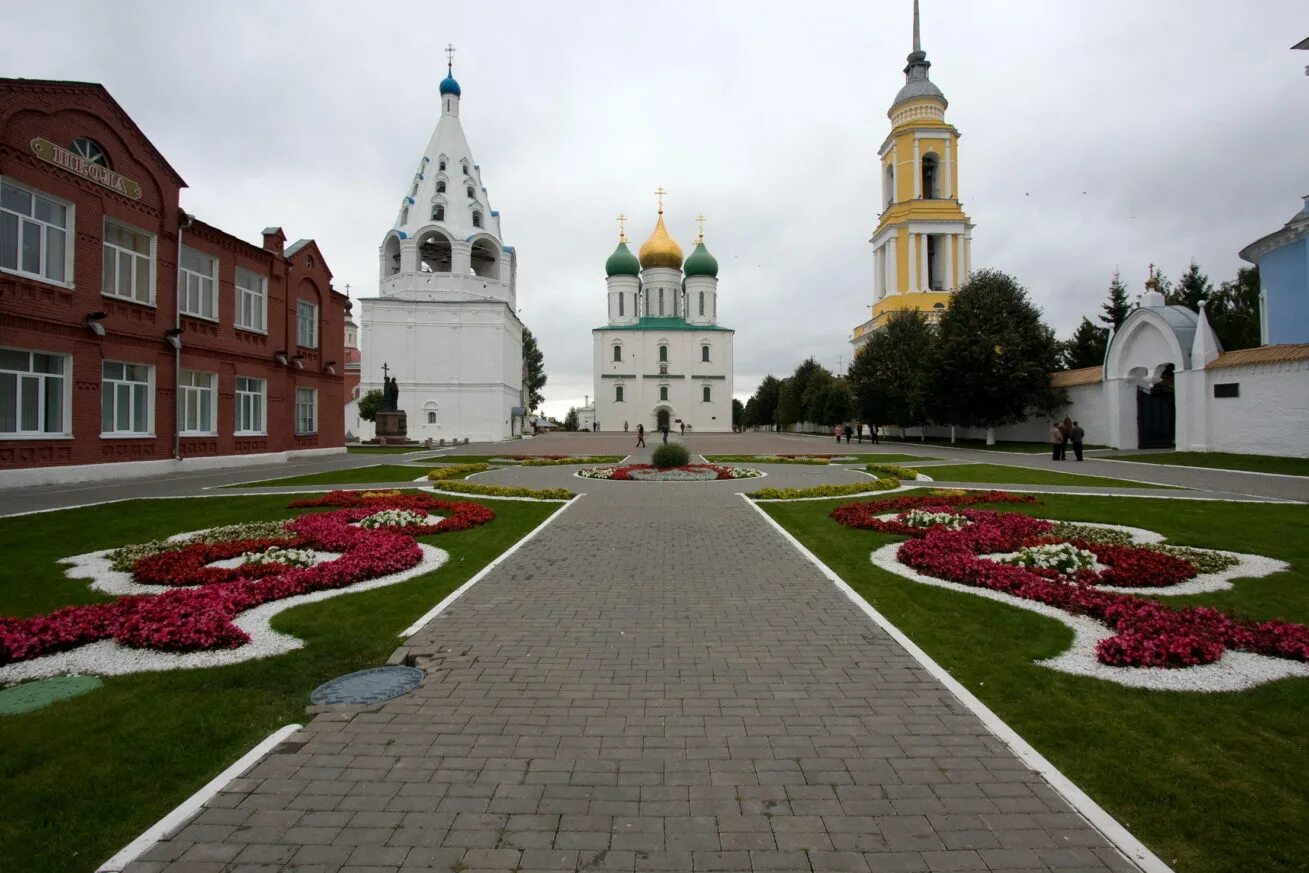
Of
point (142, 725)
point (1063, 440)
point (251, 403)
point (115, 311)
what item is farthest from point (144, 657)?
point (1063, 440)

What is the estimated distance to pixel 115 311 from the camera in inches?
752

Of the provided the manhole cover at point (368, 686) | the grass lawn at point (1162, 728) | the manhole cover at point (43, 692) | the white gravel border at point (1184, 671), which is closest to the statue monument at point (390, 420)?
the grass lawn at point (1162, 728)

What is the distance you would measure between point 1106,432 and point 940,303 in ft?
76.8

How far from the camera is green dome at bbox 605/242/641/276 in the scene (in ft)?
273

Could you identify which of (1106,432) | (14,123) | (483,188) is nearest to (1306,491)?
(1106,432)

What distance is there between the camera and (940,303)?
5334 centimetres

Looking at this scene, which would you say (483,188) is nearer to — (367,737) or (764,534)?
(764,534)

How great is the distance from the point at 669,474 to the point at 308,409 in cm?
1732

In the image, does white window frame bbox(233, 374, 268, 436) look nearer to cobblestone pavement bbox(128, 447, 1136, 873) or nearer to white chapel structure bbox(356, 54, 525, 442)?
cobblestone pavement bbox(128, 447, 1136, 873)

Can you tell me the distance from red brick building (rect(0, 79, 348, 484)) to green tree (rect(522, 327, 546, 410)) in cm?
5456

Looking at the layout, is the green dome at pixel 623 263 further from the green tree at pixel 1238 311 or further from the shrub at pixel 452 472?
the shrub at pixel 452 472

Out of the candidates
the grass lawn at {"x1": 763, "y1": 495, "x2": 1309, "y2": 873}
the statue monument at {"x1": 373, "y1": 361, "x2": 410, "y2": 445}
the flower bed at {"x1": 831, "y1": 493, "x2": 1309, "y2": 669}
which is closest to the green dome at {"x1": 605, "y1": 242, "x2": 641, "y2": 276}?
the statue monument at {"x1": 373, "y1": 361, "x2": 410, "y2": 445}

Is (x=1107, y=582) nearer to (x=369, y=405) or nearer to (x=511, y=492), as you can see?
(x=511, y=492)

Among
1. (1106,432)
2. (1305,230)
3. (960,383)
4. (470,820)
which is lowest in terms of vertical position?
(470,820)
